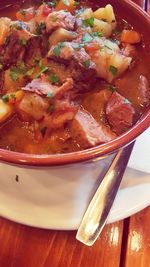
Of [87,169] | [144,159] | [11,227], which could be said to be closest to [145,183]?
[144,159]

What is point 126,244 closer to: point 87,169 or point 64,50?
point 87,169

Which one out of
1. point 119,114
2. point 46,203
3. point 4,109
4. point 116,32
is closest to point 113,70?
point 119,114

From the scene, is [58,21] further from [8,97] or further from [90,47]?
[8,97]

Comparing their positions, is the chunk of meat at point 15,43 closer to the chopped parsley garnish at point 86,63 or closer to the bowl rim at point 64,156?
the chopped parsley garnish at point 86,63

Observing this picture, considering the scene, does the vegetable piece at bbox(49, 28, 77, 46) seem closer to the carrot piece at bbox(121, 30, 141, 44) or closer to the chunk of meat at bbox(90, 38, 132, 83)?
the chunk of meat at bbox(90, 38, 132, 83)

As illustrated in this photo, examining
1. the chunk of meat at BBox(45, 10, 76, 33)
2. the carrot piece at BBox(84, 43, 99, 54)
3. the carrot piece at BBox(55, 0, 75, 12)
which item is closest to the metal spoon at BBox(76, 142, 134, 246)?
the carrot piece at BBox(84, 43, 99, 54)

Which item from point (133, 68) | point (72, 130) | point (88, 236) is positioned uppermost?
point (133, 68)

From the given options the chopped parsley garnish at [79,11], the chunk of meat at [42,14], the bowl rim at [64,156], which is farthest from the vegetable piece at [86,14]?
the bowl rim at [64,156]
